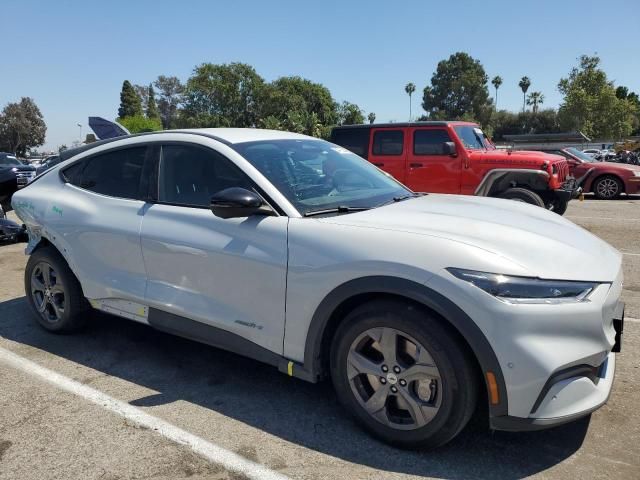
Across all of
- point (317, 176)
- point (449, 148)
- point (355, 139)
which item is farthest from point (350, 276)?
point (355, 139)

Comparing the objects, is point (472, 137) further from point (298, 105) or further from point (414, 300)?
point (298, 105)

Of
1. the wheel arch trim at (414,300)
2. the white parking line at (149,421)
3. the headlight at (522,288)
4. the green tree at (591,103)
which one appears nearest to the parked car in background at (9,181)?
the white parking line at (149,421)

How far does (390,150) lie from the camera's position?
1009 cm

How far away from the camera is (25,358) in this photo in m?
3.88

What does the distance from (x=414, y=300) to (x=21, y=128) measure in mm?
85032

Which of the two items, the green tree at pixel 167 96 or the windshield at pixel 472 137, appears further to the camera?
the green tree at pixel 167 96

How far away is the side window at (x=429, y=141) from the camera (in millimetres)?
9523

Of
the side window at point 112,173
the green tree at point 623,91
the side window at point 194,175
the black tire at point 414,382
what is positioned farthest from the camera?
the green tree at point 623,91

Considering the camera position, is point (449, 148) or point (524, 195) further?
point (449, 148)

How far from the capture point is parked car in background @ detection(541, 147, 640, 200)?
14.3m

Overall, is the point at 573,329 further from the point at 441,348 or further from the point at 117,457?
the point at 117,457

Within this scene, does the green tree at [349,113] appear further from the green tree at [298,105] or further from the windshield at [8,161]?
the windshield at [8,161]

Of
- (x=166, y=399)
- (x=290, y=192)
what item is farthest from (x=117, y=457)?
(x=290, y=192)

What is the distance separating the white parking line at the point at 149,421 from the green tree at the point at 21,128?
3163 inches
